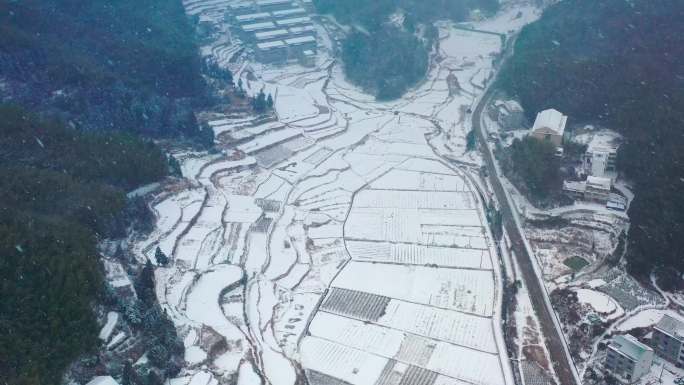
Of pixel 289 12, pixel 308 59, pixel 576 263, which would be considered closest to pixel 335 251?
pixel 576 263

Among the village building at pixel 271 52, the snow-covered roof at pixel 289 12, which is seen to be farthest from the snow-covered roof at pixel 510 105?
the snow-covered roof at pixel 289 12

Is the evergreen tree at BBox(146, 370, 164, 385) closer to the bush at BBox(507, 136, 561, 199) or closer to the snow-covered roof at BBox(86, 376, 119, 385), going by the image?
the snow-covered roof at BBox(86, 376, 119, 385)

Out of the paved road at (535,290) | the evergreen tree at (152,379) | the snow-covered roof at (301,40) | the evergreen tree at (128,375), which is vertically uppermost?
the snow-covered roof at (301,40)

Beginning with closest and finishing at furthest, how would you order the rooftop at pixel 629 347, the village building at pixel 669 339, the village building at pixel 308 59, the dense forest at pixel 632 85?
the rooftop at pixel 629 347
the village building at pixel 669 339
the dense forest at pixel 632 85
the village building at pixel 308 59

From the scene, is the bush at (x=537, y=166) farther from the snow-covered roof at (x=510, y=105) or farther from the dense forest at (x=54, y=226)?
the dense forest at (x=54, y=226)

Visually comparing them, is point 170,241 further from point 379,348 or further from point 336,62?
point 336,62

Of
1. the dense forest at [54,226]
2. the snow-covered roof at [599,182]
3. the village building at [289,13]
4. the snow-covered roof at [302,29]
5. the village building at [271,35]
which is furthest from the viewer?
the village building at [289,13]

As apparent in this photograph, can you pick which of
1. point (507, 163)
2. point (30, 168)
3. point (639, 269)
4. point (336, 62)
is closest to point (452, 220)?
point (507, 163)
